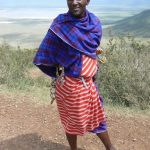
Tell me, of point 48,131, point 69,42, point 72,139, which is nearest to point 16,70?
point 48,131

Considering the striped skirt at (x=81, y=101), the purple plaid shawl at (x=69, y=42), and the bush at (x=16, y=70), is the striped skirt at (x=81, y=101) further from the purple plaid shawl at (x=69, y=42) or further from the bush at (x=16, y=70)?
the bush at (x=16, y=70)

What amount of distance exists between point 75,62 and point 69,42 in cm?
18

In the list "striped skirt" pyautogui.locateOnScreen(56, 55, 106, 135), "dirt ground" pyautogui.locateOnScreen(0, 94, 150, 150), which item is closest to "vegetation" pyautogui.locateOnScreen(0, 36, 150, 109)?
"dirt ground" pyautogui.locateOnScreen(0, 94, 150, 150)

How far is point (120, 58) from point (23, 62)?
282 cm

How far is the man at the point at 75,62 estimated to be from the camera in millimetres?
3562

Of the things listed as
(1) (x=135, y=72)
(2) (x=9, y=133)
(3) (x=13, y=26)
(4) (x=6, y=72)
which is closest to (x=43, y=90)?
(4) (x=6, y=72)

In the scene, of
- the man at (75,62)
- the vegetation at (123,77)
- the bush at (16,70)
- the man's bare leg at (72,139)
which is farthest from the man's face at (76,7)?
the bush at (16,70)

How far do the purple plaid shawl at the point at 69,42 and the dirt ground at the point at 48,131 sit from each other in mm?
1191

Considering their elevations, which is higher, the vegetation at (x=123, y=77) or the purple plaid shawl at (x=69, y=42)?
the purple plaid shawl at (x=69, y=42)

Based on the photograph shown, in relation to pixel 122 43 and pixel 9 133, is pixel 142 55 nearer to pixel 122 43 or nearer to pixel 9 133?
pixel 122 43

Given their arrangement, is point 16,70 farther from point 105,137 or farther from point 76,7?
point 76,7

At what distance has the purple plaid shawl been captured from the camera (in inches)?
140

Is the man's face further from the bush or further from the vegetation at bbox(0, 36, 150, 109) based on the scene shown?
the bush

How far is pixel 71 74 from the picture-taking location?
368 centimetres
